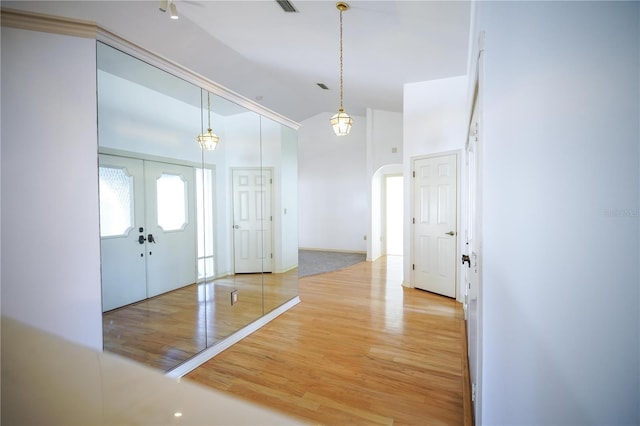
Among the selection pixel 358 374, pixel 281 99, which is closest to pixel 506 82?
pixel 358 374

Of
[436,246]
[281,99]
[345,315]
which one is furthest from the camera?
[281,99]

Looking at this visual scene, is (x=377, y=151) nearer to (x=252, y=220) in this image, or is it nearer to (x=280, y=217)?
(x=280, y=217)

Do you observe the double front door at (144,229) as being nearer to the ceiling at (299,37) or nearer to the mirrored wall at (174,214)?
the mirrored wall at (174,214)

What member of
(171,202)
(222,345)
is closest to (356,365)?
(222,345)

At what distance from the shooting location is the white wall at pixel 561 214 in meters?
1.06

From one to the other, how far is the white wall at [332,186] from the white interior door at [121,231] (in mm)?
6842

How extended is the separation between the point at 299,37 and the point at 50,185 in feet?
11.0

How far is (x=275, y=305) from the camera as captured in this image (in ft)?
12.8

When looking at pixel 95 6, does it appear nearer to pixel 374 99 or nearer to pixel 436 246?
pixel 374 99

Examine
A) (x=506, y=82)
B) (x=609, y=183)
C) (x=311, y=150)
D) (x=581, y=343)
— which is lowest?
(x=581, y=343)

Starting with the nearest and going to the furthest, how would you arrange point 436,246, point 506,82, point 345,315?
1. point 506,82
2. point 345,315
3. point 436,246

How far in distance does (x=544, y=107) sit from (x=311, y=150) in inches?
333

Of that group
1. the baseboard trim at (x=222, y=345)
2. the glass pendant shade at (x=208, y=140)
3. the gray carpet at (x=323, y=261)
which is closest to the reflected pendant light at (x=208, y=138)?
the glass pendant shade at (x=208, y=140)

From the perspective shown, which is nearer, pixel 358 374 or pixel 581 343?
pixel 581 343
